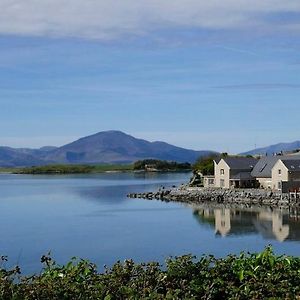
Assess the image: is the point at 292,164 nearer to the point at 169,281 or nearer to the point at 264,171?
the point at 264,171

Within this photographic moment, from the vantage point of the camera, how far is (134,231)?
21906mm

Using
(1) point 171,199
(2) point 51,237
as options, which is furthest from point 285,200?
(2) point 51,237

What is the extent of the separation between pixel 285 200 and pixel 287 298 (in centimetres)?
2830

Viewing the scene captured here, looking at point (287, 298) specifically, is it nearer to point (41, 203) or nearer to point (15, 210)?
point (15, 210)

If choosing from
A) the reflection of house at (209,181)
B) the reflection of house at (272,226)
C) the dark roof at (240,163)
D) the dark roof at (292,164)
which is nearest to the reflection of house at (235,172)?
the dark roof at (240,163)

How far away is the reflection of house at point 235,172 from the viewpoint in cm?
3835

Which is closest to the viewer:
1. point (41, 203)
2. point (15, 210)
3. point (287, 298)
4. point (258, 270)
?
point (287, 298)

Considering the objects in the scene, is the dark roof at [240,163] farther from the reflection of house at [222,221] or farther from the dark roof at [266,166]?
the reflection of house at [222,221]

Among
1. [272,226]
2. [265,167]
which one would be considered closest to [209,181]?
[265,167]

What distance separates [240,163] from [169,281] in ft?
115

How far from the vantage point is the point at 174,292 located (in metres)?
4.33

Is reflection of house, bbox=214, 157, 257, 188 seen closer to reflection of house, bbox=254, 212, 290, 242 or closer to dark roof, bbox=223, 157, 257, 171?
dark roof, bbox=223, 157, 257, 171

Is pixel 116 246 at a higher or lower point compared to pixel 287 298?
lower

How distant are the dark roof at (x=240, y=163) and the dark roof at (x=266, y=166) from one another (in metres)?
0.72
